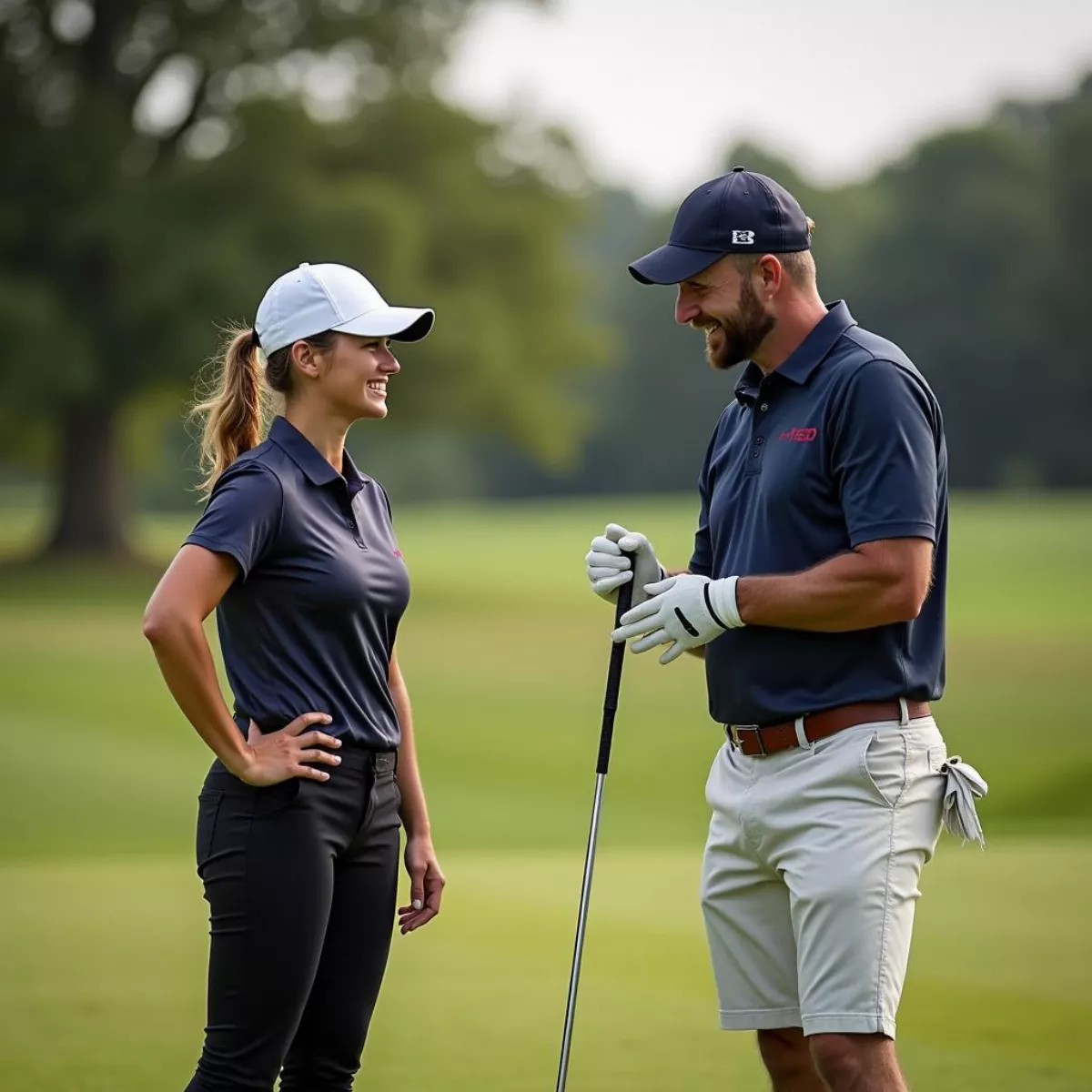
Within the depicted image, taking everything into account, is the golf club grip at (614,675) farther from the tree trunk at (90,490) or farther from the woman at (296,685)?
the tree trunk at (90,490)

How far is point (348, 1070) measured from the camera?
11.2ft

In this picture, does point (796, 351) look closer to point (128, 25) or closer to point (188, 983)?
point (188, 983)

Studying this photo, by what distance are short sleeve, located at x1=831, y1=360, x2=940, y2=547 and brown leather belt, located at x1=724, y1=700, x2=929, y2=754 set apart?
33 cm

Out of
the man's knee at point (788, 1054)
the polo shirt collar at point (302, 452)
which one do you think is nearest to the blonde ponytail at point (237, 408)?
the polo shirt collar at point (302, 452)

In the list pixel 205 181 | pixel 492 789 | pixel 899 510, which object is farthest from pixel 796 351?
pixel 205 181

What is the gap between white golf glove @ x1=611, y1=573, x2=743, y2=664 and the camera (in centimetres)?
337

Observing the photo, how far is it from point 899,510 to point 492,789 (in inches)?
413

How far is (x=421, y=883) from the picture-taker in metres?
3.69

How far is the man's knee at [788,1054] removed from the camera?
140 inches

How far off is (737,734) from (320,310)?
1.16 m

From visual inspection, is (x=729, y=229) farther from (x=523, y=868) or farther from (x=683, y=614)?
(x=523, y=868)

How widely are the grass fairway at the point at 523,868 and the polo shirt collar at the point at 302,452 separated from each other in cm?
198

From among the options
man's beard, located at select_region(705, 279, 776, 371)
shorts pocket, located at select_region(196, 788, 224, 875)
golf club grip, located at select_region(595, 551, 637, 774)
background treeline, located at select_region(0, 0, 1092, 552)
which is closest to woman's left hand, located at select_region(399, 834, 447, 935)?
golf club grip, located at select_region(595, 551, 637, 774)

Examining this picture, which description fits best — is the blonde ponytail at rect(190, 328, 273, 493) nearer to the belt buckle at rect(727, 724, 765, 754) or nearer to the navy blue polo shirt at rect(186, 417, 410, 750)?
the navy blue polo shirt at rect(186, 417, 410, 750)
